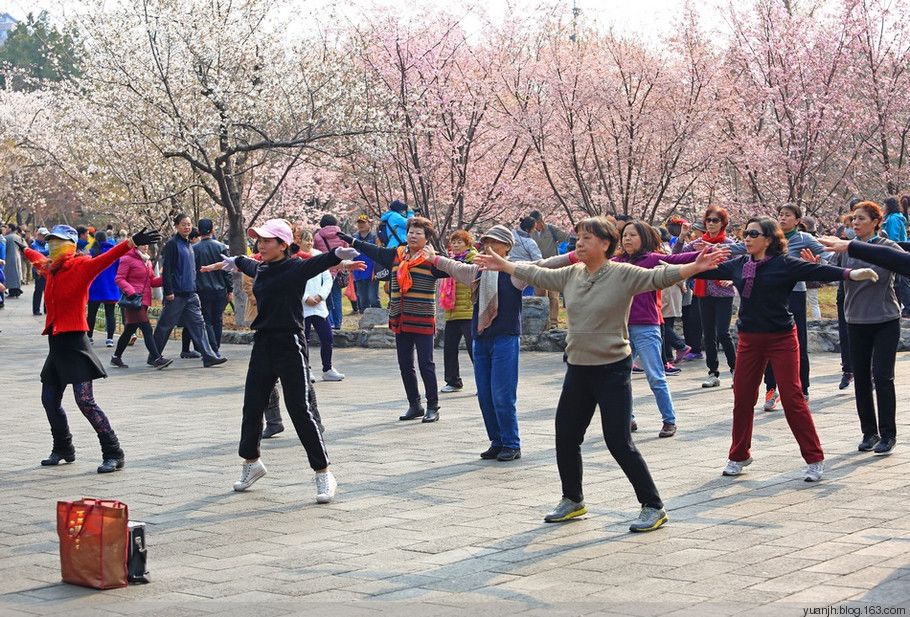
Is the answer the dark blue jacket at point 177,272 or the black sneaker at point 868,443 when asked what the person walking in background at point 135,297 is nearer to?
the dark blue jacket at point 177,272

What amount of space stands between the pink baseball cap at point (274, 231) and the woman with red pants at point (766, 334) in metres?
2.67

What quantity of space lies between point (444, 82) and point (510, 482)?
16.9m

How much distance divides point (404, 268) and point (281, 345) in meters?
3.59

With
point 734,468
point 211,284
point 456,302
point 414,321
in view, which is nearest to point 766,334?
point 734,468

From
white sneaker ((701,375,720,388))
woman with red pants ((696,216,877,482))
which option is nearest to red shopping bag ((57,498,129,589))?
woman with red pants ((696,216,877,482))

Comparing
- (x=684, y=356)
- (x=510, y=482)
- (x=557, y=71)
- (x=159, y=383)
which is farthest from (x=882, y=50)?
(x=510, y=482)

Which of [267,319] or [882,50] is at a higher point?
[882,50]

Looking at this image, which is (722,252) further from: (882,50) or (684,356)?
(882,50)

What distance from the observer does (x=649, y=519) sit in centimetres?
682

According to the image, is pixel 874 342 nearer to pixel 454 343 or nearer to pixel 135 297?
pixel 454 343

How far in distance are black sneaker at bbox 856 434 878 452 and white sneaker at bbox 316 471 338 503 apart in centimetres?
385

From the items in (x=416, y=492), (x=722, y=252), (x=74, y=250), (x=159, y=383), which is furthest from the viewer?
(x=159, y=383)

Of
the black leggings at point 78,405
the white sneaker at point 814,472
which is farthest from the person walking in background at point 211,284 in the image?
the white sneaker at point 814,472

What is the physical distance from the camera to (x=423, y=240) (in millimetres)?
10352
